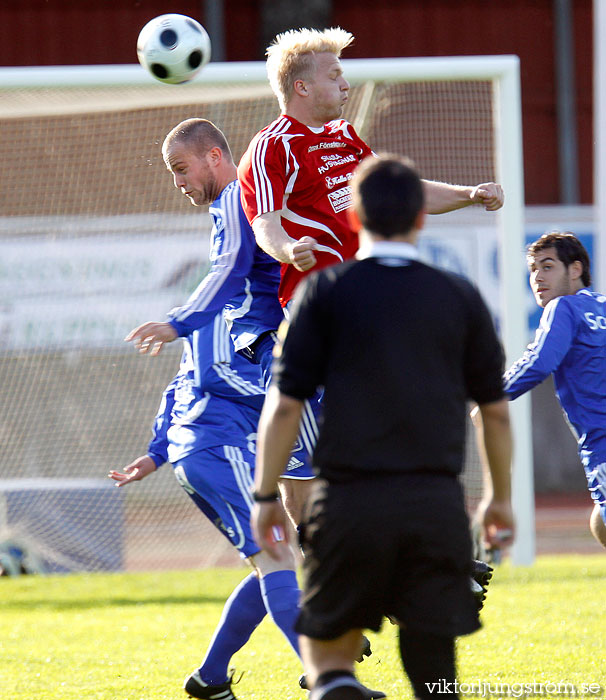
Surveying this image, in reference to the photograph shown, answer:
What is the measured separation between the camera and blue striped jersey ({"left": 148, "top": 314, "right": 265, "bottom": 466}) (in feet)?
13.0

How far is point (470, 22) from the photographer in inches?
612

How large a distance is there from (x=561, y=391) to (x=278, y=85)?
5.38 ft

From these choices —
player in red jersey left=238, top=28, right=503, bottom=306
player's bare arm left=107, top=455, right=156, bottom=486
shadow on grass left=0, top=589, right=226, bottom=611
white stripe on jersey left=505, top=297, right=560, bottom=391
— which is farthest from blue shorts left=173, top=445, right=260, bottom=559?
shadow on grass left=0, top=589, right=226, bottom=611

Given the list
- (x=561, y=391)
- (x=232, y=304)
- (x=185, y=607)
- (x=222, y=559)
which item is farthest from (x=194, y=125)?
(x=222, y=559)

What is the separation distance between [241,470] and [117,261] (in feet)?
21.6

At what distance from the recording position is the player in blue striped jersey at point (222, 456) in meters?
3.82

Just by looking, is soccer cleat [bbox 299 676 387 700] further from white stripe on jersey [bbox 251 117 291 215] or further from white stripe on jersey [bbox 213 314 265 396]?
white stripe on jersey [bbox 251 117 291 215]

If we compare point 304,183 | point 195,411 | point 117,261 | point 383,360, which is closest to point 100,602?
point 117,261

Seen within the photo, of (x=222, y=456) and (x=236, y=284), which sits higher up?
(x=236, y=284)

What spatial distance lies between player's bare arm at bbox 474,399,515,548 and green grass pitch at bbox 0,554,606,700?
157 cm

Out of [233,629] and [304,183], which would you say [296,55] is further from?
[233,629]

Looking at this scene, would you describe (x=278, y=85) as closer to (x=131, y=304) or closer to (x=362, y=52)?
(x=131, y=304)

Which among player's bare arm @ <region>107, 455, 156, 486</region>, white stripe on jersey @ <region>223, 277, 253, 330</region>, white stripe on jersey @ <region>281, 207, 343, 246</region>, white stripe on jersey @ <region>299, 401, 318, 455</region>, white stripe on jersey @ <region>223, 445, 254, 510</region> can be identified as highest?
white stripe on jersey @ <region>281, 207, 343, 246</region>

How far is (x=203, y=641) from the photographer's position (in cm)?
580
